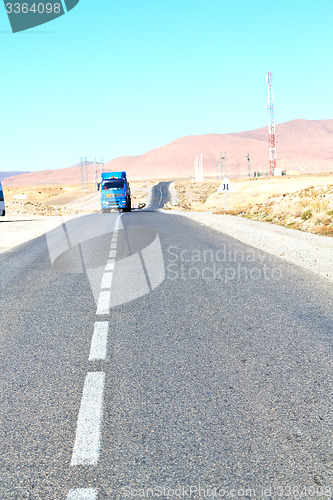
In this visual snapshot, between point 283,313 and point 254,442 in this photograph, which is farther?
point 283,313

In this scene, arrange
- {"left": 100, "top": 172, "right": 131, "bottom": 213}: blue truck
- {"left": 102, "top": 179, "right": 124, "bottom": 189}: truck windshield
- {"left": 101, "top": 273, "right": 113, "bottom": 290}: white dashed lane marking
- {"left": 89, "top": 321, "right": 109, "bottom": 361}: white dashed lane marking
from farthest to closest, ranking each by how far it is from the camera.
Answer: {"left": 100, "top": 172, "right": 131, "bottom": 213}: blue truck < {"left": 102, "top": 179, "right": 124, "bottom": 189}: truck windshield < {"left": 101, "top": 273, "right": 113, "bottom": 290}: white dashed lane marking < {"left": 89, "top": 321, "right": 109, "bottom": 361}: white dashed lane marking

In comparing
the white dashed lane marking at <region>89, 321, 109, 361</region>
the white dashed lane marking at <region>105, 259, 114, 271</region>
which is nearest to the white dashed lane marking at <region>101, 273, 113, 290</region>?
the white dashed lane marking at <region>105, 259, 114, 271</region>

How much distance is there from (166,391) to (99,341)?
5.13 feet

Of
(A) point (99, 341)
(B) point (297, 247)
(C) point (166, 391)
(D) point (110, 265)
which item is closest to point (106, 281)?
(D) point (110, 265)

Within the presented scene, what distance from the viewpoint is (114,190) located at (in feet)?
146

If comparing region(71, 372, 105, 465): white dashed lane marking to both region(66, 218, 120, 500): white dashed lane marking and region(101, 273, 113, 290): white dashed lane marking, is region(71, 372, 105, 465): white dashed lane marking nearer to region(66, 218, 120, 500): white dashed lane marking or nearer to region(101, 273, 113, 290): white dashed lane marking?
region(66, 218, 120, 500): white dashed lane marking

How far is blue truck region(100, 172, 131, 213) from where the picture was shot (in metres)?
44.4

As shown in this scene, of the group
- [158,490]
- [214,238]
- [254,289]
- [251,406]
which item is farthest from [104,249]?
[158,490]

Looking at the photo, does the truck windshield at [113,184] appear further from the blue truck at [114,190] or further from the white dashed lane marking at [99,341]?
the white dashed lane marking at [99,341]

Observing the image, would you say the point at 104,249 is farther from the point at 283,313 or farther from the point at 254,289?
the point at 283,313

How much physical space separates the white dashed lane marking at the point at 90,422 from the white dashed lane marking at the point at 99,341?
48cm

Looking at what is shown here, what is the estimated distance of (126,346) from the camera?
5406 mm

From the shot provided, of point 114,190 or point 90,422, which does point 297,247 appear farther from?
point 114,190

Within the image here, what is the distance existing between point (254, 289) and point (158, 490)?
5.80 metres
